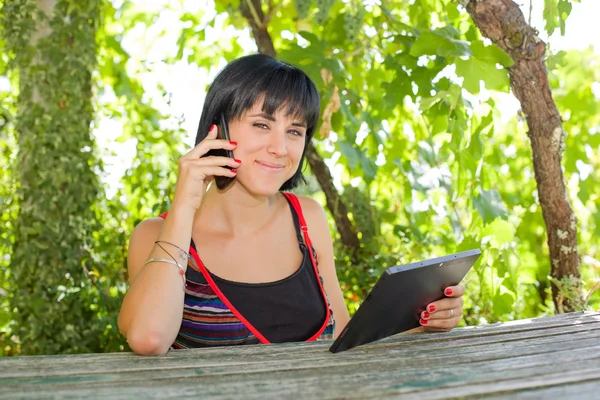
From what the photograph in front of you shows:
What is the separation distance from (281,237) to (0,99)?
165cm

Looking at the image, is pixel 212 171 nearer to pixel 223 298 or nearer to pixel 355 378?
pixel 223 298

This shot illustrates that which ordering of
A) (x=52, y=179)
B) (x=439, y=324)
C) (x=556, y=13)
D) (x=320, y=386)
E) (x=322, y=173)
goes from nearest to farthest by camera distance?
(x=320, y=386) → (x=439, y=324) → (x=556, y=13) → (x=52, y=179) → (x=322, y=173)

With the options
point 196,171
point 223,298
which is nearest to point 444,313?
point 223,298

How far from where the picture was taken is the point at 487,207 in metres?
2.37

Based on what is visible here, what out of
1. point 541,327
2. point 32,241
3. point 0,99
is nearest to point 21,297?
point 32,241

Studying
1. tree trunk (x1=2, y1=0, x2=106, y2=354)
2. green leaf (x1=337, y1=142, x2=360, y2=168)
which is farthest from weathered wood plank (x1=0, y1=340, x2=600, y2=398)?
tree trunk (x1=2, y1=0, x2=106, y2=354)

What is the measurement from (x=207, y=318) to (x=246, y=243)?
0.28 m

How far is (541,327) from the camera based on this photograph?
57.3 inches

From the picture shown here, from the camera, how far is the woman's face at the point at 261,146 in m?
1.77

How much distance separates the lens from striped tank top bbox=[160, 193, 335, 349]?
5.49 feet

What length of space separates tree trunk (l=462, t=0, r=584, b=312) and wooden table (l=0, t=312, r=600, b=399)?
96 centimetres

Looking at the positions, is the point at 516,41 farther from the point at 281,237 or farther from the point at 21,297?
the point at 21,297

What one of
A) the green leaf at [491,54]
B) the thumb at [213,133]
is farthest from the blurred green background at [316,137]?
the thumb at [213,133]

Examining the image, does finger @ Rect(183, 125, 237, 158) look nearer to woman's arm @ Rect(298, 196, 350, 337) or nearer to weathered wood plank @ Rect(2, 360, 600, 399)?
woman's arm @ Rect(298, 196, 350, 337)
